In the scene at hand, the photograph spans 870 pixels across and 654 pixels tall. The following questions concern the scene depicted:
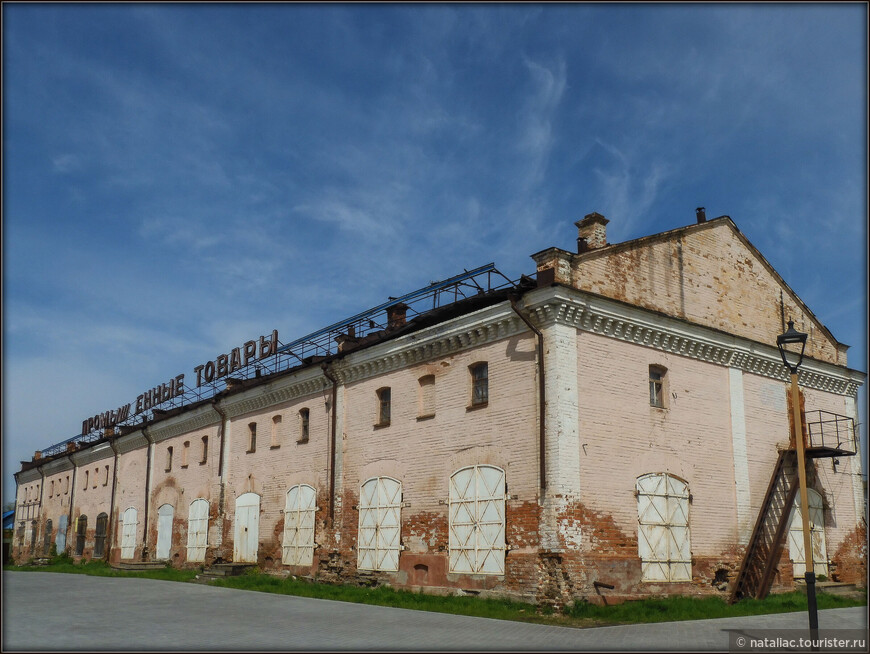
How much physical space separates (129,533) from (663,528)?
29.7 meters

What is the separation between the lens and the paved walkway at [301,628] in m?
13.0

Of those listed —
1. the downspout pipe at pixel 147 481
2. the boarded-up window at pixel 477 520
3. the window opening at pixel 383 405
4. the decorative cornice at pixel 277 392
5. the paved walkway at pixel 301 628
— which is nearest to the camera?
the paved walkway at pixel 301 628

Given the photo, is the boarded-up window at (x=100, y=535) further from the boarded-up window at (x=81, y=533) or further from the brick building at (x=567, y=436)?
the brick building at (x=567, y=436)

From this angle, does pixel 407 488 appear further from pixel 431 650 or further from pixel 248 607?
pixel 431 650

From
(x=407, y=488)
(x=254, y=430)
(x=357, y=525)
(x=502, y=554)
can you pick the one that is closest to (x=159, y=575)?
(x=254, y=430)

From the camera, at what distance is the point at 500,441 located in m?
20.1

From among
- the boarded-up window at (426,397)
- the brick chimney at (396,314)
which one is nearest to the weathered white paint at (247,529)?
the brick chimney at (396,314)

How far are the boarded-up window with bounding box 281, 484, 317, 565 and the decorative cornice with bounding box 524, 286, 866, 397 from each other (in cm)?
1166

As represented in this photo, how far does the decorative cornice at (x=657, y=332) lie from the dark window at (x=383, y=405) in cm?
668

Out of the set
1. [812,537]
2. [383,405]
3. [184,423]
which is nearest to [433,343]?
[383,405]

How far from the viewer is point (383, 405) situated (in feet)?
80.8

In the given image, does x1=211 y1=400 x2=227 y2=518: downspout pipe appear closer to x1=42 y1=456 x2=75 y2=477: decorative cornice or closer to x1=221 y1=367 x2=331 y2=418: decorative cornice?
x1=221 y1=367 x2=331 y2=418: decorative cornice

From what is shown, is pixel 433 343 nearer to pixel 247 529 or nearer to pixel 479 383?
pixel 479 383

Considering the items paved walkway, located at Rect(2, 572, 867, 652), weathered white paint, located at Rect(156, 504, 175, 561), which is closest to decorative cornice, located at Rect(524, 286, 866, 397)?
paved walkway, located at Rect(2, 572, 867, 652)
